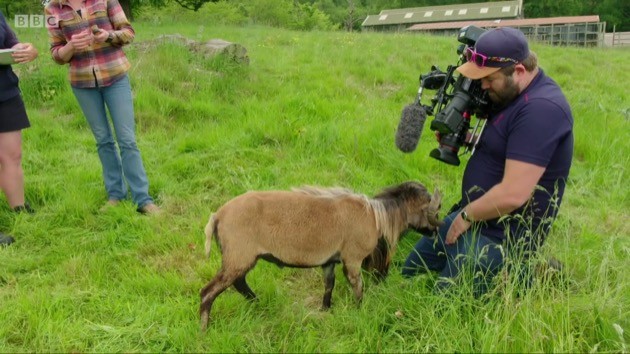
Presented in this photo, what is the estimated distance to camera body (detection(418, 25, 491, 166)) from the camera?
3.48 m

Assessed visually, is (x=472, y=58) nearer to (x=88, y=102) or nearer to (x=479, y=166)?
(x=479, y=166)

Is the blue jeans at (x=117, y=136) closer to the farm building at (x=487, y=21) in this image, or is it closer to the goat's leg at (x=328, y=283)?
the goat's leg at (x=328, y=283)

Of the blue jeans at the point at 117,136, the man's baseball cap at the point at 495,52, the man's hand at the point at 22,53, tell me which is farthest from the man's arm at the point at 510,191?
the man's hand at the point at 22,53

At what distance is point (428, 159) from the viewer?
19.4 ft

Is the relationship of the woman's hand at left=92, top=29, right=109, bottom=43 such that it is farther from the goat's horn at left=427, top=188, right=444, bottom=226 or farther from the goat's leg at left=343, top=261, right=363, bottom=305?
the goat's horn at left=427, top=188, right=444, bottom=226

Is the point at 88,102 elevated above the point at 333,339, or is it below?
above

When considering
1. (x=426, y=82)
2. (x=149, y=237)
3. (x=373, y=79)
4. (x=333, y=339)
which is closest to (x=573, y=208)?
(x=426, y=82)

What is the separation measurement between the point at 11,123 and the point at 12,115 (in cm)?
8

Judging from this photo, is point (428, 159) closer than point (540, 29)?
Yes

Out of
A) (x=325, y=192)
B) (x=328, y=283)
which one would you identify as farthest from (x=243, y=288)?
(x=325, y=192)

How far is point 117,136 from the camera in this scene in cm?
489

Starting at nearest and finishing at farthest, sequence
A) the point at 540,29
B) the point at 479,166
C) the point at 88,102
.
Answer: the point at 479,166, the point at 88,102, the point at 540,29

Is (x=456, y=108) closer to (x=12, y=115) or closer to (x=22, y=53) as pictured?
(x=22, y=53)

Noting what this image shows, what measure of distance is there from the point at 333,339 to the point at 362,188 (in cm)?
248
